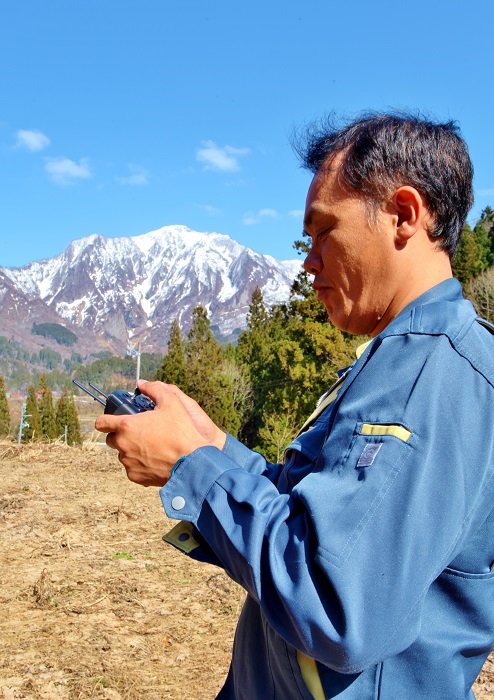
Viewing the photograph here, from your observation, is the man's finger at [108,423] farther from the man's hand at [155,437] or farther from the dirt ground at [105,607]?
the dirt ground at [105,607]

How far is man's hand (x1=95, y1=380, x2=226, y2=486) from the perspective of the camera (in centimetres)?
112

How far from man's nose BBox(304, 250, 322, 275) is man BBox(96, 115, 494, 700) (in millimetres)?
17

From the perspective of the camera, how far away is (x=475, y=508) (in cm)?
97

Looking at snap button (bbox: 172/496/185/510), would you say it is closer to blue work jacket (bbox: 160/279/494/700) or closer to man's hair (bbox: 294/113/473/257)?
blue work jacket (bbox: 160/279/494/700)

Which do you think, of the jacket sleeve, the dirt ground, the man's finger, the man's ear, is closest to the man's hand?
the man's finger

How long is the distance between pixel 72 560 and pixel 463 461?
462cm

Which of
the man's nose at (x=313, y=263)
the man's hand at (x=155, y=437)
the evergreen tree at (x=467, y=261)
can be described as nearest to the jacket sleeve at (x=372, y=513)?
the man's hand at (x=155, y=437)

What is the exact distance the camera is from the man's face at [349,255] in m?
1.22

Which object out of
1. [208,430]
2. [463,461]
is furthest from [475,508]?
[208,430]

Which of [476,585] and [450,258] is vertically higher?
[450,258]

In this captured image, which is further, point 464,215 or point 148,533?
point 148,533

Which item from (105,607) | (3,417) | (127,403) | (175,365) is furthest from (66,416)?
(127,403)


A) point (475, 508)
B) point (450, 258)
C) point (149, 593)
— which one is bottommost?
point (149, 593)

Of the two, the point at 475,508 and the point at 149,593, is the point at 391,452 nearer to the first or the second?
the point at 475,508
